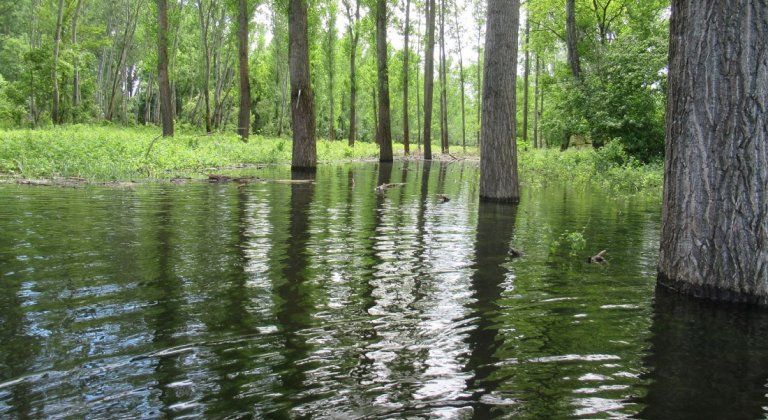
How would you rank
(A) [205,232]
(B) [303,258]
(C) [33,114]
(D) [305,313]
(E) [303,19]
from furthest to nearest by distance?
(C) [33,114] < (E) [303,19] < (A) [205,232] < (B) [303,258] < (D) [305,313]

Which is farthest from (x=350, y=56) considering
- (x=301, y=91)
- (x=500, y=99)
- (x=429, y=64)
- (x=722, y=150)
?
(x=722, y=150)

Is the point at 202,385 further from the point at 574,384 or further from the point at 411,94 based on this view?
the point at 411,94

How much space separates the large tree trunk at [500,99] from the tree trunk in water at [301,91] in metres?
7.47

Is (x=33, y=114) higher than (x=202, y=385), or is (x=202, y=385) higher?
(x=33, y=114)

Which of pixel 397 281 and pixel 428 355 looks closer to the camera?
pixel 428 355

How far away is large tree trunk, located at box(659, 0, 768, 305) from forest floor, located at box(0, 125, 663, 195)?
31.6ft

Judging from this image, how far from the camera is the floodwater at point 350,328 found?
235cm

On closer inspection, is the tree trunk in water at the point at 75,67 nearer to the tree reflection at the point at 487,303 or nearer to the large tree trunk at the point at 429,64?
the large tree trunk at the point at 429,64

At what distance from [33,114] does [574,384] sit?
33059 millimetres

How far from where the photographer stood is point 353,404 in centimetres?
229

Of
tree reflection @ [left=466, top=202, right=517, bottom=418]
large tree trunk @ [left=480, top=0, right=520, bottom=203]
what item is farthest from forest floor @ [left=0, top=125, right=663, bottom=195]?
tree reflection @ [left=466, top=202, right=517, bottom=418]

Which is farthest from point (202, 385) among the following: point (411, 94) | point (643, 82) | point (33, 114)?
point (411, 94)

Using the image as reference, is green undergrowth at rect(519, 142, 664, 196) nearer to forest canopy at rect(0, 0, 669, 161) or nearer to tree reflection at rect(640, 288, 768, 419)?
forest canopy at rect(0, 0, 669, 161)

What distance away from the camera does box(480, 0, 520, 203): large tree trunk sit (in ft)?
32.6
